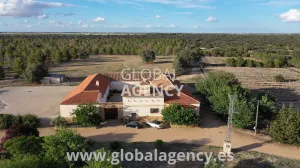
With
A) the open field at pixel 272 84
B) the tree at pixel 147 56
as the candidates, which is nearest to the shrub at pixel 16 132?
the open field at pixel 272 84

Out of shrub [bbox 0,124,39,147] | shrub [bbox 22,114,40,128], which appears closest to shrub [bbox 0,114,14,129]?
shrub [bbox 22,114,40,128]

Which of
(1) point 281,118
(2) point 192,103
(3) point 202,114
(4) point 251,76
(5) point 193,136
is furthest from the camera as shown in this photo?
(4) point 251,76

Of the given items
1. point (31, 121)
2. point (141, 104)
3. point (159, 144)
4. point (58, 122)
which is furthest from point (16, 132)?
point (141, 104)

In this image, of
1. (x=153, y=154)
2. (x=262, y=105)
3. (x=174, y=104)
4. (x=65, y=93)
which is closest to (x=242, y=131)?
(x=262, y=105)

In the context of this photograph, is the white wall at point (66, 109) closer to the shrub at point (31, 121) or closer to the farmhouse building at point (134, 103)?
the farmhouse building at point (134, 103)

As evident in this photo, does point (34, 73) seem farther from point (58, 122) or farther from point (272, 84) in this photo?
point (272, 84)

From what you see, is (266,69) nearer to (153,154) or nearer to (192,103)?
(192,103)
